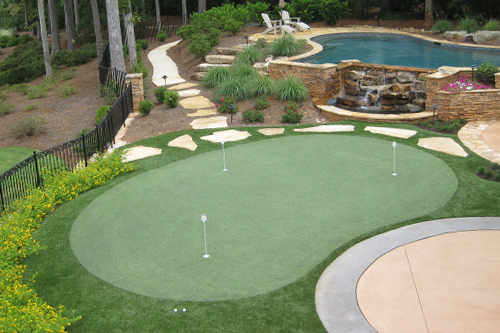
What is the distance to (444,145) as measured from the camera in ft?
33.3

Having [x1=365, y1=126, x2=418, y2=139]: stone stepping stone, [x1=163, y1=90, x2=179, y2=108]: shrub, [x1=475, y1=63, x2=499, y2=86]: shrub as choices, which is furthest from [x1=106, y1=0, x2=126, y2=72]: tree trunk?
[x1=475, y1=63, x2=499, y2=86]: shrub

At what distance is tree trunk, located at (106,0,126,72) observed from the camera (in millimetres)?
16031

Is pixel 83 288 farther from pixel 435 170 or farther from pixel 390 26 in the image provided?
pixel 390 26

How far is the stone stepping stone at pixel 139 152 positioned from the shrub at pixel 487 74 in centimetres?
847

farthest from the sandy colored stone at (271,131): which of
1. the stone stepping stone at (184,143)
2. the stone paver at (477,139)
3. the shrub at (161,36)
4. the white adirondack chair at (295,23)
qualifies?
the shrub at (161,36)

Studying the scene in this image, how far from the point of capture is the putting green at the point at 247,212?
6039 mm

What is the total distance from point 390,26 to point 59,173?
66.9ft

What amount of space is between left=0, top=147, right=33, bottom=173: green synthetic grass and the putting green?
17.5ft

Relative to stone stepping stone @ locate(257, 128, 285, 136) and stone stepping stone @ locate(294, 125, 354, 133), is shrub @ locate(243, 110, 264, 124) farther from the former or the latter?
stone stepping stone @ locate(294, 125, 354, 133)

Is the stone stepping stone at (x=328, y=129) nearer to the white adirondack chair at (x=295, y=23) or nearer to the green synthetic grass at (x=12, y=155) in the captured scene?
the green synthetic grass at (x=12, y=155)

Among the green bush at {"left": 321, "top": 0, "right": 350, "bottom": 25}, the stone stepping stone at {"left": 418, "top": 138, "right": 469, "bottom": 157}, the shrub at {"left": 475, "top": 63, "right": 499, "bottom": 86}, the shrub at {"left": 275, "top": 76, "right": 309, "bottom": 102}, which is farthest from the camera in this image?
the green bush at {"left": 321, "top": 0, "right": 350, "bottom": 25}

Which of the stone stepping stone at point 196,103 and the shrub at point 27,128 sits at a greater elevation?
the stone stepping stone at point 196,103

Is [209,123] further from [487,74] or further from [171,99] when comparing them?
[487,74]

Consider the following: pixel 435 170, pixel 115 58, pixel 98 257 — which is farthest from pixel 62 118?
pixel 435 170
